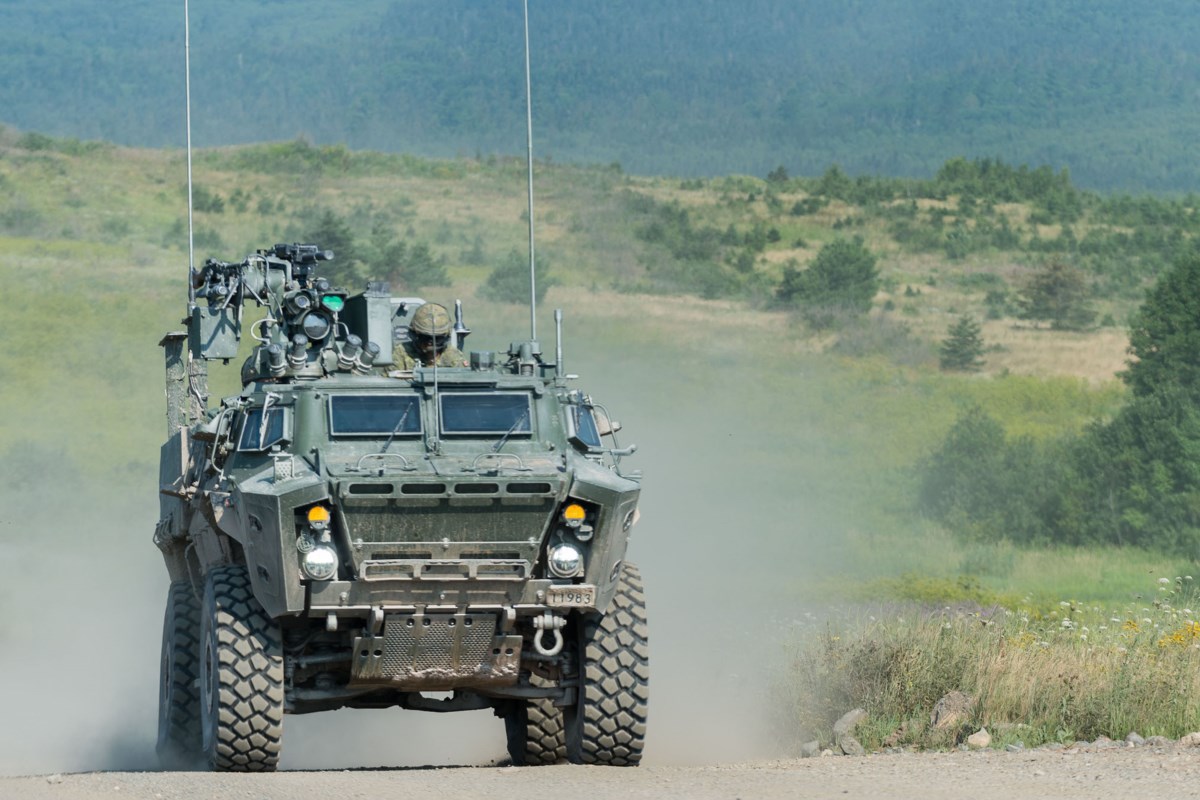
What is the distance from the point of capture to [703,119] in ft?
328

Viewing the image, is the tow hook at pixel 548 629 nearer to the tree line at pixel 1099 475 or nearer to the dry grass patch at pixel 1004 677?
the dry grass patch at pixel 1004 677

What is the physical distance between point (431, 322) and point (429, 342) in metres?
0.23

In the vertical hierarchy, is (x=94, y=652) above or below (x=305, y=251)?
below

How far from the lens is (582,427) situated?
43.2 feet

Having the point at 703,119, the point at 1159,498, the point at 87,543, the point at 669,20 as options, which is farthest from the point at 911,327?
the point at 669,20

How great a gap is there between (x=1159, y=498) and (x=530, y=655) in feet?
74.9

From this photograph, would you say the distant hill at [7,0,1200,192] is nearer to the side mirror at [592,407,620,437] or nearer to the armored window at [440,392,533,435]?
the side mirror at [592,407,620,437]

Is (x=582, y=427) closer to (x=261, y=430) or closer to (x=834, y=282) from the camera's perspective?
(x=261, y=430)

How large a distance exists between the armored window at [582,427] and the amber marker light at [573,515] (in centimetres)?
A: 74

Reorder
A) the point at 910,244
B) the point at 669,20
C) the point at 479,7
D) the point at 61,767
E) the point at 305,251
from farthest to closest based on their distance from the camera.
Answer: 1. the point at 479,7
2. the point at 669,20
3. the point at 910,244
4. the point at 305,251
5. the point at 61,767

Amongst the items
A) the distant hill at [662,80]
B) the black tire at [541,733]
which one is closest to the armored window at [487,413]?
the black tire at [541,733]

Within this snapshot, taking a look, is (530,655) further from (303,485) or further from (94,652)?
(94,652)

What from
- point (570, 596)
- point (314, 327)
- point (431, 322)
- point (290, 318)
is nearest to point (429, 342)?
point (431, 322)

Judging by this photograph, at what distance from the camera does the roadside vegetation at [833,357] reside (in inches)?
631
